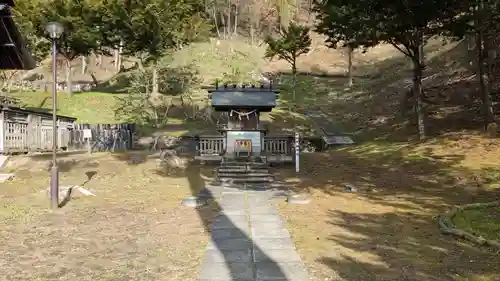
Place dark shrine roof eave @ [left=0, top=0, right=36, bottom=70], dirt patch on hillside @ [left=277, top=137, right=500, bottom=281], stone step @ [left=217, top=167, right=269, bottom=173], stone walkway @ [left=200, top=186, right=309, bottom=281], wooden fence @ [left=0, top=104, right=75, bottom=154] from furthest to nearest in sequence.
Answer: wooden fence @ [left=0, top=104, right=75, bottom=154], stone step @ [left=217, top=167, right=269, bottom=173], dark shrine roof eave @ [left=0, top=0, right=36, bottom=70], dirt patch on hillside @ [left=277, top=137, right=500, bottom=281], stone walkway @ [left=200, top=186, right=309, bottom=281]

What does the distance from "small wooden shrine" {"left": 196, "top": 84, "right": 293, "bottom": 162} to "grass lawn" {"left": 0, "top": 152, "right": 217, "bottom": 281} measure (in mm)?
4066

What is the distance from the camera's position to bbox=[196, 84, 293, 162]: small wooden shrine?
803 inches

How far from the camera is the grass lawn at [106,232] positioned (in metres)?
6.41

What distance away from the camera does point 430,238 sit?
8.08m

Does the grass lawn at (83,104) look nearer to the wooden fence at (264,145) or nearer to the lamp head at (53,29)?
the wooden fence at (264,145)

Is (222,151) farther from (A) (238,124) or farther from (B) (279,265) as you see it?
(B) (279,265)

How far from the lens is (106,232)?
8844mm

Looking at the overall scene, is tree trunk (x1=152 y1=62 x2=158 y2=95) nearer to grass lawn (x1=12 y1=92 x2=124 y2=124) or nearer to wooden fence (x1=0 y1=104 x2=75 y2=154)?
grass lawn (x1=12 y1=92 x2=124 y2=124)

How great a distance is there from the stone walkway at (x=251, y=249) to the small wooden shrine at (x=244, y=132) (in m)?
9.01

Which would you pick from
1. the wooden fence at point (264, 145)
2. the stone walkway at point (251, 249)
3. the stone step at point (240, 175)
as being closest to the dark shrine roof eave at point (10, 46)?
the stone walkway at point (251, 249)

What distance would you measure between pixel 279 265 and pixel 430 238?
3.48 m

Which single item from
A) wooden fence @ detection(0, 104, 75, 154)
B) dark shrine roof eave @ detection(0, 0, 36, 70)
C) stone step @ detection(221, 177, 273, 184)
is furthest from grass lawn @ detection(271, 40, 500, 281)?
wooden fence @ detection(0, 104, 75, 154)

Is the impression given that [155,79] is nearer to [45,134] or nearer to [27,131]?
[45,134]

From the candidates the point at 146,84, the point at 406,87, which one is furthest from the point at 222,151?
the point at 406,87
